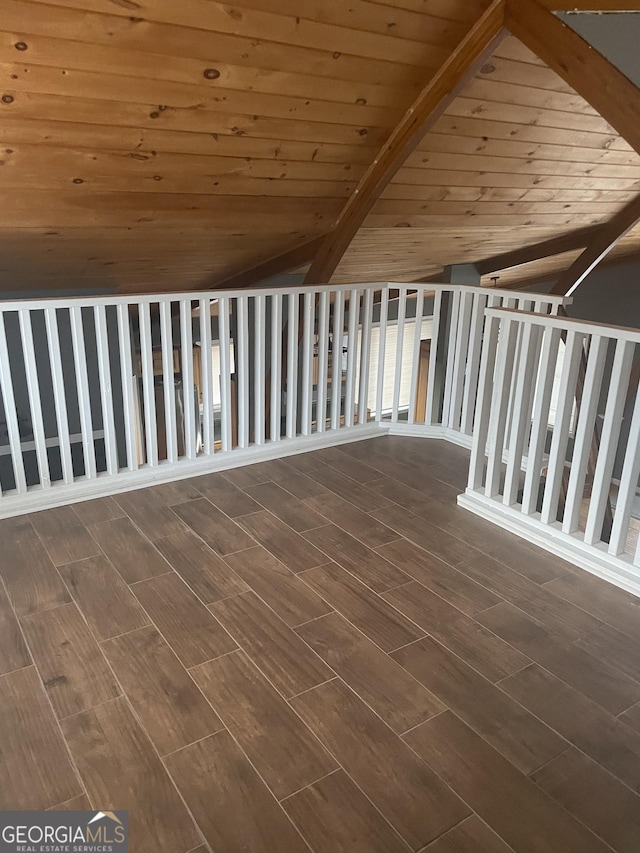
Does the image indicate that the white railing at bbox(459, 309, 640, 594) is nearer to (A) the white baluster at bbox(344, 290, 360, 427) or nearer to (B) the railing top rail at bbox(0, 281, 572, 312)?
(B) the railing top rail at bbox(0, 281, 572, 312)

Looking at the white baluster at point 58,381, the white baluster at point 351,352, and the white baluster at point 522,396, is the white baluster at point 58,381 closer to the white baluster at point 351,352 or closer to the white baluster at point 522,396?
the white baluster at point 351,352

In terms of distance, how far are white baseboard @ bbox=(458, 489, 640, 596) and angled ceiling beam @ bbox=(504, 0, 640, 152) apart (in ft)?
5.07

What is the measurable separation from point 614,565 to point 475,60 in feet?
7.41

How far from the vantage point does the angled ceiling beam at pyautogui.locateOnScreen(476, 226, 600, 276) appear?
18.8ft

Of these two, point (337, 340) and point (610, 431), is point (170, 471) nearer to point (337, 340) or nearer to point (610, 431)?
point (337, 340)

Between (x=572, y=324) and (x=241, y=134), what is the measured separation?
1.71 metres

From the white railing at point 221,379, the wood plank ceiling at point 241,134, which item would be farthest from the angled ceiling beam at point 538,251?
the white railing at point 221,379

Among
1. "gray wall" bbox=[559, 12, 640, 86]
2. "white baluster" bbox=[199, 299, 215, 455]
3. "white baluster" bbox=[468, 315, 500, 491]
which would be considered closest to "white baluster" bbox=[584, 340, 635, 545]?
"white baluster" bbox=[468, 315, 500, 491]

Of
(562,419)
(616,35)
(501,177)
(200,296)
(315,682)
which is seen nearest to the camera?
(315,682)

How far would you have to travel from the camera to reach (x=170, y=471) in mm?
3424

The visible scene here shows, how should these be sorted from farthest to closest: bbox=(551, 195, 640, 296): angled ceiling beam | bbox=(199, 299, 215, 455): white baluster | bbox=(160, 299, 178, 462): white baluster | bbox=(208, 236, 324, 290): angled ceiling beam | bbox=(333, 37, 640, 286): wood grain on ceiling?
bbox=(551, 195, 640, 296): angled ceiling beam → bbox=(208, 236, 324, 290): angled ceiling beam → bbox=(333, 37, 640, 286): wood grain on ceiling → bbox=(199, 299, 215, 455): white baluster → bbox=(160, 299, 178, 462): white baluster

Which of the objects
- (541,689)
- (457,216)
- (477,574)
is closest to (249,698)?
(541,689)

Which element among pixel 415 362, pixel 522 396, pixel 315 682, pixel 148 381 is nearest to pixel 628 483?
pixel 522 396

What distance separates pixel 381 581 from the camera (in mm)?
2545
